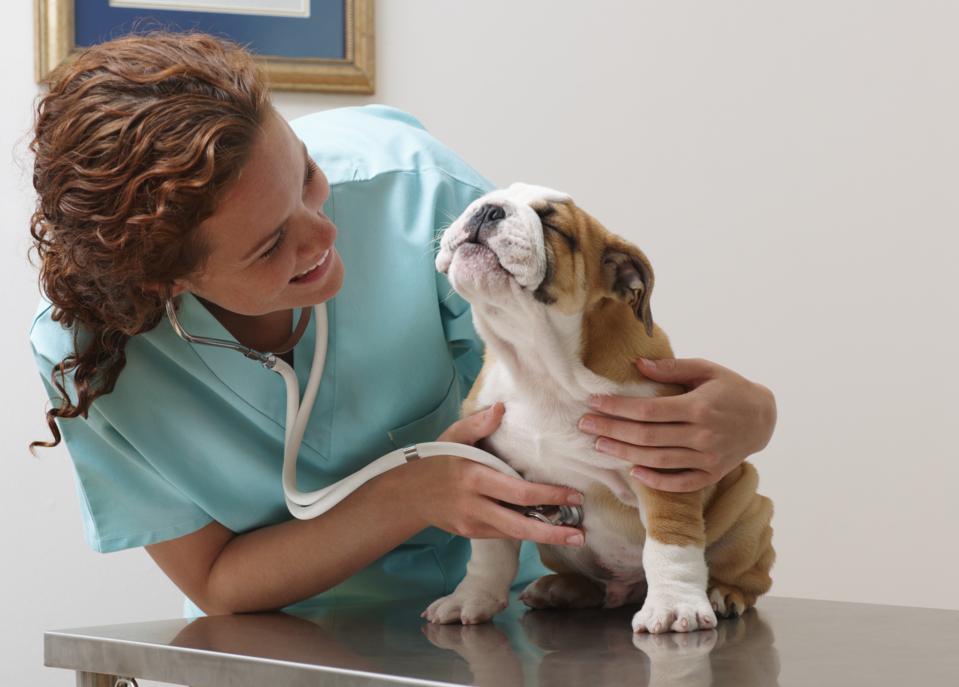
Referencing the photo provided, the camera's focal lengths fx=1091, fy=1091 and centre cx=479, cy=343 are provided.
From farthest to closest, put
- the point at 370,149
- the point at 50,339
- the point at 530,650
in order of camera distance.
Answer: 1. the point at 370,149
2. the point at 50,339
3. the point at 530,650

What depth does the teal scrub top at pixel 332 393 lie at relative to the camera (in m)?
1.09

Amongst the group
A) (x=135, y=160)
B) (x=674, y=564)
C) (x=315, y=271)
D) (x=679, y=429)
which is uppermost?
(x=135, y=160)

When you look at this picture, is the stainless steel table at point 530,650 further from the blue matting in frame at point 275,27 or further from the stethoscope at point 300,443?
the blue matting in frame at point 275,27

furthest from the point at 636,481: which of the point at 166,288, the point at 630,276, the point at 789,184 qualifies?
the point at 789,184

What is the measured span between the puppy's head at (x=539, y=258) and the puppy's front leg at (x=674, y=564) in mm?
161

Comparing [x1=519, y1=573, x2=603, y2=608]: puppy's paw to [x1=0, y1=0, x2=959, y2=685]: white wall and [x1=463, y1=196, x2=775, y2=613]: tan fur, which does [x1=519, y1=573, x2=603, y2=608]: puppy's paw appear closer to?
[x1=463, y1=196, x2=775, y2=613]: tan fur

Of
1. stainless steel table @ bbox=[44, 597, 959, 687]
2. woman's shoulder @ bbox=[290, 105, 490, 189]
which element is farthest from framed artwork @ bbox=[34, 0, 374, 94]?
stainless steel table @ bbox=[44, 597, 959, 687]

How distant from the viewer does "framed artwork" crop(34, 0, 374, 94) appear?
67.2 inches

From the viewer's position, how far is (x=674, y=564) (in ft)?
3.01

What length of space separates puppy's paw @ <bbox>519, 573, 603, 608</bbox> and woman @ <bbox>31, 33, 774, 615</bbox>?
0.12m

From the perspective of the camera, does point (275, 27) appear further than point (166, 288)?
Yes

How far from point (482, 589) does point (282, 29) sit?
1.09 m

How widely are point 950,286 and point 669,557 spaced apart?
1129 millimetres

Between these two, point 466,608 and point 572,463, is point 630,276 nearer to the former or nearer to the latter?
point 572,463
